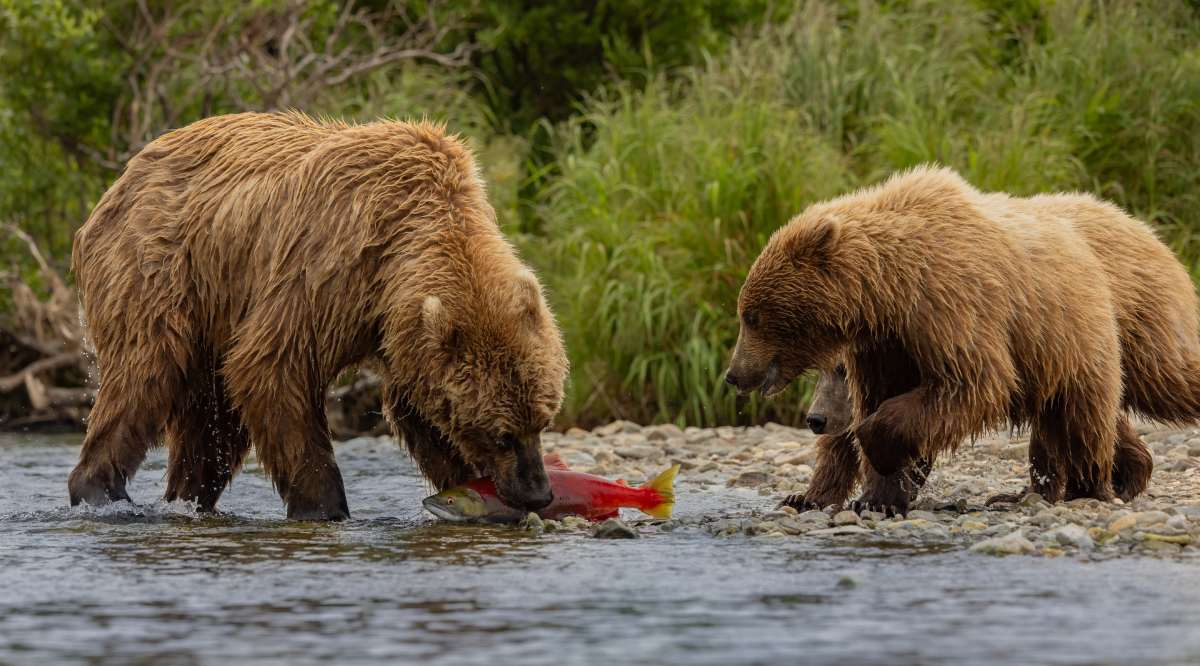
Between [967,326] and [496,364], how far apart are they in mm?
1778

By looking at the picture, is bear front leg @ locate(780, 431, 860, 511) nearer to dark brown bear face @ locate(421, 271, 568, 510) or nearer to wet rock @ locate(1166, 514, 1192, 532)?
dark brown bear face @ locate(421, 271, 568, 510)

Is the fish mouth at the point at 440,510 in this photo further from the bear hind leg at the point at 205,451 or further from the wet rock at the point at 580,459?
the wet rock at the point at 580,459

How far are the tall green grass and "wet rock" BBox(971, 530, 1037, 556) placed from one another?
208 inches

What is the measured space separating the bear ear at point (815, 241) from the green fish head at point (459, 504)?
5.20 feet

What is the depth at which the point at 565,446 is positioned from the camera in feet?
34.9

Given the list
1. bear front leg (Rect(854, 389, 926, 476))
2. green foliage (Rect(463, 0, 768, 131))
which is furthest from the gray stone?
green foliage (Rect(463, 0, 768, 131))

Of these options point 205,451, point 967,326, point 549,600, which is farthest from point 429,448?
point 967,326

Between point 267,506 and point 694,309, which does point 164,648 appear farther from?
point 694,309

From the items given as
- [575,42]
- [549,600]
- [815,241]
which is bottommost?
[549,600]

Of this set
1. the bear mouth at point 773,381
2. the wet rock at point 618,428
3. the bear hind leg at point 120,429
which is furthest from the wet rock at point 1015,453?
the bear hind leg at point 120,429

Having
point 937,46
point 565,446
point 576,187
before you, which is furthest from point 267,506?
point 937,46

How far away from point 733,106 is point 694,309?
1927 mm

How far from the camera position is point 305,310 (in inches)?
271

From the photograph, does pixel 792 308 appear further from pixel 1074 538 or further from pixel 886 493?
pixel 1074 538
